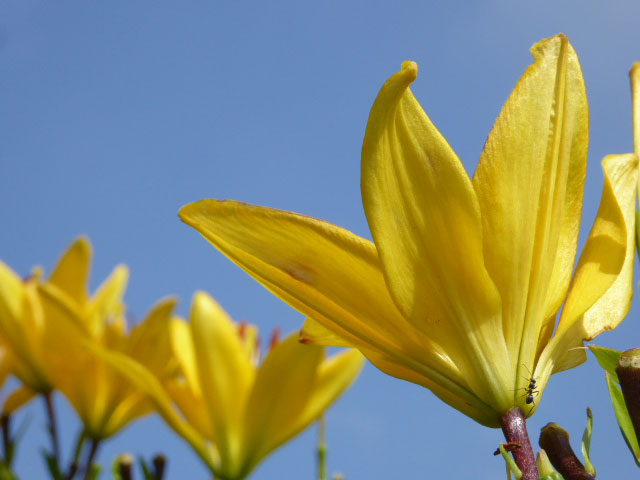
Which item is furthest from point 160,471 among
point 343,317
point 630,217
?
point 630,217

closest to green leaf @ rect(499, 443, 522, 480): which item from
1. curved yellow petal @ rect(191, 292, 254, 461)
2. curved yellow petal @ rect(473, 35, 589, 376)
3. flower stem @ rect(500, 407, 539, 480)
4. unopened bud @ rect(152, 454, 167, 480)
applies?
flower stem @ rect(500, 407, 539, 480)

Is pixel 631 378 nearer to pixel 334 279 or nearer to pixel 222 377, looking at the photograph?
pixel 334 279

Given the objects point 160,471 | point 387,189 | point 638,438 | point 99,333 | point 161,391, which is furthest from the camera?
point 99,333

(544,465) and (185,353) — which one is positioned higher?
(185,353)

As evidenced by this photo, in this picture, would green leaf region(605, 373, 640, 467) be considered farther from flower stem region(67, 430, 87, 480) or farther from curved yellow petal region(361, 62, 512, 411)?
flower stem region(67, 430, 87, 480)

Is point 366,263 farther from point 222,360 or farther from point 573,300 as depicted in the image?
point 222,360

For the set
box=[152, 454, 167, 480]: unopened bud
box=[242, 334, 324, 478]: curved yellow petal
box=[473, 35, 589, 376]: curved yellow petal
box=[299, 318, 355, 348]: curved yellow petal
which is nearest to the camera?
box=[473, 35, 589, 376]: curved yellow petal

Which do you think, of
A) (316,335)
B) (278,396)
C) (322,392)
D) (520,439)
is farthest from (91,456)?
(520,439)

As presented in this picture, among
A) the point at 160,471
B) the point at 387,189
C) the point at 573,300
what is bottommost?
the point at 160,471
